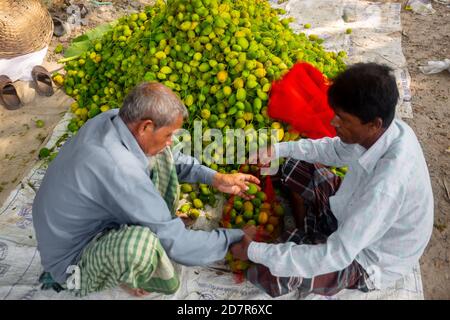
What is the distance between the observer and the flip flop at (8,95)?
3893 mm

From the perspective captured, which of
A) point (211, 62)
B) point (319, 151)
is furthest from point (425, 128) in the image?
point (211, 62)

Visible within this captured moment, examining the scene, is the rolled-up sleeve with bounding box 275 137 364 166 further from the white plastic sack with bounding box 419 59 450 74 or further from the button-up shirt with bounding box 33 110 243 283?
the white plastic sack with bounding box 419 59 450 74

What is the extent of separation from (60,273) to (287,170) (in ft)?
4.60

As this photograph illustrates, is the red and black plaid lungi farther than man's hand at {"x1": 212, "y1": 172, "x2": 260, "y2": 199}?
No

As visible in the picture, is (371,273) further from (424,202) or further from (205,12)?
(205,12)

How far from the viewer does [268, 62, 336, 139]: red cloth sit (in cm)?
288

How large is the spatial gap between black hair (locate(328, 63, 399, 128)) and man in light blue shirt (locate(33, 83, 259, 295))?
0.73 metres

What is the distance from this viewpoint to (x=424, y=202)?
1.92 m

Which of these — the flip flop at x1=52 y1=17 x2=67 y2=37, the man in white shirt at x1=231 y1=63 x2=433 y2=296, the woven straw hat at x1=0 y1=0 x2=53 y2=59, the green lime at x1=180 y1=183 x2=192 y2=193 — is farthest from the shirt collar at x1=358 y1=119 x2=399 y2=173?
the flip flop at x1=52 y1=17 x2=67 y2=37

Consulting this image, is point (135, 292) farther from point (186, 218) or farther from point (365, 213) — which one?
point (365, 213)

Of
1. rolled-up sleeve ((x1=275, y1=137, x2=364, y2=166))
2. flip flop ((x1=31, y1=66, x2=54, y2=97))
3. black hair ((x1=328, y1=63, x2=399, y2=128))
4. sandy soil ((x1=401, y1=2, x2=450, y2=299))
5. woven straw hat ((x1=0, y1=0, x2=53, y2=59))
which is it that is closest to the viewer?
black hair ((x1=328, y1=63, x2=399, y2=128))

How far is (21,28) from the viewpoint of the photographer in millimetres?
4328

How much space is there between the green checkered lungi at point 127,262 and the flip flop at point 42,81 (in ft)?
7.61

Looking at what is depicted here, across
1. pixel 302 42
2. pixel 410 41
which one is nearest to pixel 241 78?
pixel 302 42
